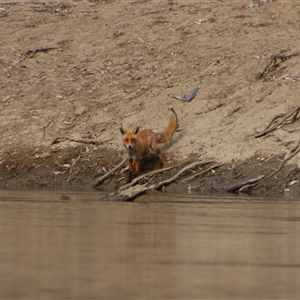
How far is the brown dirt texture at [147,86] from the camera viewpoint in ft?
62.0

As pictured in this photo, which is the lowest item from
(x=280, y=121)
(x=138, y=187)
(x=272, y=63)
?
(x=138, y=187)

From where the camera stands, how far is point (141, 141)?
1859 centimetres

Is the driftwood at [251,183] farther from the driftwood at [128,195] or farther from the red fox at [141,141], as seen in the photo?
the driftwood at [128,195]

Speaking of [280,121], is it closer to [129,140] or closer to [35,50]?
[129,140]

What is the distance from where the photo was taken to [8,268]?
834 centimetres

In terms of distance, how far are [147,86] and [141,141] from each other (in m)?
4.12

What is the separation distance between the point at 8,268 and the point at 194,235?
3.00m

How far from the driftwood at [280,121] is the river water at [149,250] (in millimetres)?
4047

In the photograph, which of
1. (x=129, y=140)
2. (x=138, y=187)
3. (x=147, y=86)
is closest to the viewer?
(x=138, y=187)

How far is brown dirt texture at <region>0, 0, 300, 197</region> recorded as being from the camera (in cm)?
1889

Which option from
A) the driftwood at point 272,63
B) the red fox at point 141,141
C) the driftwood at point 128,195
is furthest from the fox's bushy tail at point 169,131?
the driftwood at point 128,195

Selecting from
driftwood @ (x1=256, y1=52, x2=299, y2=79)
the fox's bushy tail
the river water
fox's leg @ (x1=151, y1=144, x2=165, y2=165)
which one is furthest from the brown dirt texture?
the river water

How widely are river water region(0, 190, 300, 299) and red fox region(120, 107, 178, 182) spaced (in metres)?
3.47

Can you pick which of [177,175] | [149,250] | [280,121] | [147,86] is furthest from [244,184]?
[149,250]
